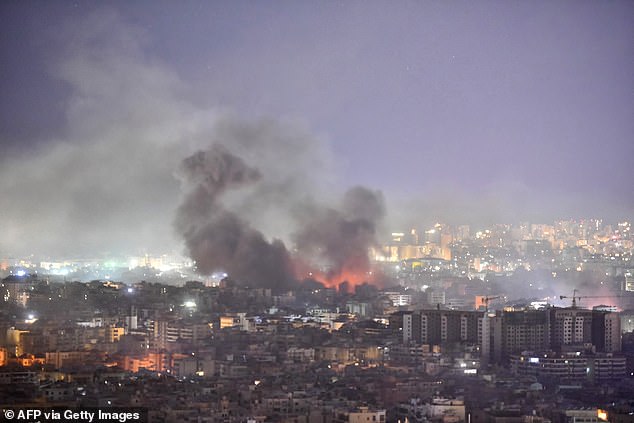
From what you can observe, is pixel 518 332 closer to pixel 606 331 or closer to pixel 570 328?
pixel 570 328

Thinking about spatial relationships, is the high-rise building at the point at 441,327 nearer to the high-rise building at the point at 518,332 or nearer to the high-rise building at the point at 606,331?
the high-rise building at the point at 518,332

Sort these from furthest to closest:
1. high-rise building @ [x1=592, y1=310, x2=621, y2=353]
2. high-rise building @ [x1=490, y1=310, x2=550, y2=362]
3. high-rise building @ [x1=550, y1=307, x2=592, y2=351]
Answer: high-rise building @ [x1=550, y1=307, x2=592, y2=351], high-rise building @ [x1=592, y1=310, x2=621, y2=353], high-rise building @ [x1=490, y1=310, x2=550, y2=362]

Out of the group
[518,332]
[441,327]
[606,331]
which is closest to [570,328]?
[606,331]

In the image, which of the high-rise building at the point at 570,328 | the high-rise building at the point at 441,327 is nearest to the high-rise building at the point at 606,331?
the high-rise building at the point at 570,328

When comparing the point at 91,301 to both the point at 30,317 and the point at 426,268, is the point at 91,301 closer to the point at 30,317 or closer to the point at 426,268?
the point at 30,317

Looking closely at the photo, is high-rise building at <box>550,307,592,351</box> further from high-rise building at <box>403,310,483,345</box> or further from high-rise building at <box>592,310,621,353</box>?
high-rise building at <box>403,310,483,345</box>

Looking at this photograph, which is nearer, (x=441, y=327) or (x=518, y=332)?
(x=518, y=332)

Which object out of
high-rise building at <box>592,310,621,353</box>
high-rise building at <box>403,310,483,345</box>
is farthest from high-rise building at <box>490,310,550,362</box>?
high-rise building at <box>592,310,621,353</box>

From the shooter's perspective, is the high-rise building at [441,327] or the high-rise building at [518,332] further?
the high-rise building at [441,327]

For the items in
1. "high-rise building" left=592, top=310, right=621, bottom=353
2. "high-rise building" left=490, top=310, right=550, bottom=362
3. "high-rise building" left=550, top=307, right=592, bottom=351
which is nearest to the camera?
"high-rise building" left=490, top=310, right=550, bottom=362

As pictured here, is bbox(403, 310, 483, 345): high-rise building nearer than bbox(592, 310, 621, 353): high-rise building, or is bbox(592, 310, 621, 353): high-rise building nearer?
bbox(592, 310, 621, 353): high-rise building

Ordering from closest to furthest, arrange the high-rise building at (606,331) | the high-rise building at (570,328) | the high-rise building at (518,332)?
1. the high-rise building at (518,332)
2. the high-rise building at (606,331)
3. the high-rise building at (570,328)

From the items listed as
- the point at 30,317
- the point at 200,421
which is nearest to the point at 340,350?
the point at 30,317

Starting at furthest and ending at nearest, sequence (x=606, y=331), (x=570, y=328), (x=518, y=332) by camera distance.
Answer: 1. (x=570, y=328)
2. (x=606, y=331)
3. (x=518, y=332)
